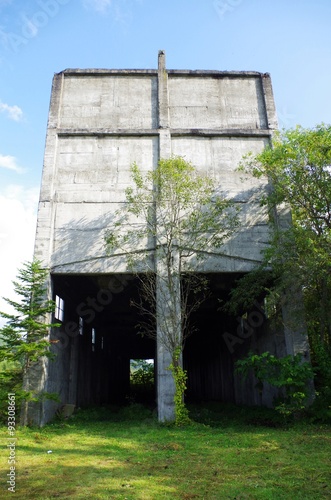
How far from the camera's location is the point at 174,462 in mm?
8492

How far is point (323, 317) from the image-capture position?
14.3 metres

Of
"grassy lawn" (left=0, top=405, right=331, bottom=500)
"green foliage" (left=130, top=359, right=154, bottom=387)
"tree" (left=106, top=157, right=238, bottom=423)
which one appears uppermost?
"tree" (left=106, top=157, right=238, bottom=423)

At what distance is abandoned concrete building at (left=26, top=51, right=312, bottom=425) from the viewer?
1616 cm

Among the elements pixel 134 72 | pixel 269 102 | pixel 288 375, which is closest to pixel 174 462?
pixel 288 375

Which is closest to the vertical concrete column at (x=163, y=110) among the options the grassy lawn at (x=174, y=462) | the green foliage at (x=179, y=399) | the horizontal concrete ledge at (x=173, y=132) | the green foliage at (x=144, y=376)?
the horizontal concrete ledge at (x=173, y=132)

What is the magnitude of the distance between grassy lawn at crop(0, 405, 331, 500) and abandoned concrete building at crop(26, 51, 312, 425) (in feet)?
8.53

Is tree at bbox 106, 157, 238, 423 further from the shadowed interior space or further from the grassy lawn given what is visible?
the grassy lawn

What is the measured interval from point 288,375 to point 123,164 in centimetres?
1065

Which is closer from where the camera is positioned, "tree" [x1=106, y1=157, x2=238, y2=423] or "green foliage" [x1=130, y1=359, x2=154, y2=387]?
"tree" [x1=106, y1=157, x2=238, y2=423]

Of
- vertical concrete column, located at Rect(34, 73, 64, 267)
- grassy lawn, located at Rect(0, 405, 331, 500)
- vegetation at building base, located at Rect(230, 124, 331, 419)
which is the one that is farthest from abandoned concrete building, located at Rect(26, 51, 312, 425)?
grassy lawn, located at Rect(0, 405, 331, 500)

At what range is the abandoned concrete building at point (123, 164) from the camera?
1616 centimetres

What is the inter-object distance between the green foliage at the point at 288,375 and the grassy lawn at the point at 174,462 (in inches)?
25.4

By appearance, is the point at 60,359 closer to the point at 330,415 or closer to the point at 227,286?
the point at 227,286

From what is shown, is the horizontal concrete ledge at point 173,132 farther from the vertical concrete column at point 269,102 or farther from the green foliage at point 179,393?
the green foliage at point 179,393
